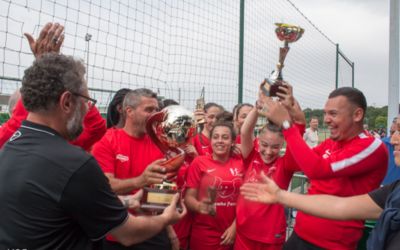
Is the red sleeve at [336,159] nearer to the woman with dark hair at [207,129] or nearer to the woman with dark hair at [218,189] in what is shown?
the woman with dark hair at [218,189]

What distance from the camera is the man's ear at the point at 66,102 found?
5.39 feet

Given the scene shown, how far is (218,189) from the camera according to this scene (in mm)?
3035

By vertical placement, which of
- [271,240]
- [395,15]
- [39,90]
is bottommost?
[271,240]

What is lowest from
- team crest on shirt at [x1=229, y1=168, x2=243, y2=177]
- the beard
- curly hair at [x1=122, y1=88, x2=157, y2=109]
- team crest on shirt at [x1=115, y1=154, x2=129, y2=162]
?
team crest on shirt at [x1=229, y1=168, x2=243, y2=177]

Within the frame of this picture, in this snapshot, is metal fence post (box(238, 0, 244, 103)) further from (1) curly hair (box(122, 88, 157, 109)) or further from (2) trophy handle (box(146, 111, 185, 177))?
(2) trophy handle (box(146, 111, 185, 177))

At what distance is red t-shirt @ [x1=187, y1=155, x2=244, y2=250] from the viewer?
10.0 feet

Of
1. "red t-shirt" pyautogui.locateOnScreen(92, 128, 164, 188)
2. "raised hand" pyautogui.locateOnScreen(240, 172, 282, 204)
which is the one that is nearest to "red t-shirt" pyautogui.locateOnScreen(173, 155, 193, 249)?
"red t-shirt" pyautogui.locateOnScreen(92, 128, 164, 188)

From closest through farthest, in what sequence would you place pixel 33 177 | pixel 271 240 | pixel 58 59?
pixel 33 177 → pixel 58 59 → pixel 271 240

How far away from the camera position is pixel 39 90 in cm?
161

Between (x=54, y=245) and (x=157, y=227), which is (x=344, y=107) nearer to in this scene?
(x=157, y=227)

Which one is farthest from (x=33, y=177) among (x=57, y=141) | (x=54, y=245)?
(x=54, y=245)

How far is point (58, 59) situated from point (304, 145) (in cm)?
151

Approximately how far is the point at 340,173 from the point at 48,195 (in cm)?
171

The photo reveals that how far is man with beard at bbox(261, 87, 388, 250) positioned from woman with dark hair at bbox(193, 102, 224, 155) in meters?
1.50
